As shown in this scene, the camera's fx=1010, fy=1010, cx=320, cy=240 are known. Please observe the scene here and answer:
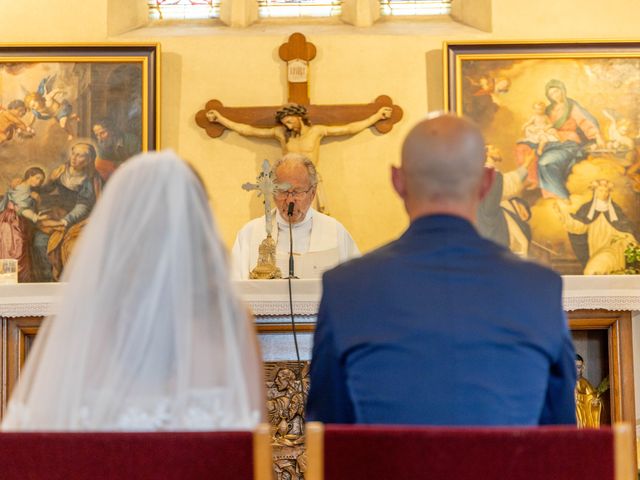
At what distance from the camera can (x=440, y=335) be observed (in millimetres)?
2744

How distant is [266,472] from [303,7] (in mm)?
8232

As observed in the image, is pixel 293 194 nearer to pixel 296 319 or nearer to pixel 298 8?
pixel 296 319

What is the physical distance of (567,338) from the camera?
2.96 metres

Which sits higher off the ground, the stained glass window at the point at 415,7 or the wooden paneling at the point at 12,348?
the stained glass window at the point at 415,7

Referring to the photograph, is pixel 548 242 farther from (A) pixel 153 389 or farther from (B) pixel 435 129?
(A) pixel 153 389

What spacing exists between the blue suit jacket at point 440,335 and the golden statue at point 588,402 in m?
3.02

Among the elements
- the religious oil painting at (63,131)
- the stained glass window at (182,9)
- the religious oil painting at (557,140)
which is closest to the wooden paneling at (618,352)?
the religious oil painting at (557,140)

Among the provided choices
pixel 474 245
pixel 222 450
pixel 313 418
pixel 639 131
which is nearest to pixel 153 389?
pixel 222 450

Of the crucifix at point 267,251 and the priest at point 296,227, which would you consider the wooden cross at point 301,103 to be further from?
the crucifix at point 267,251

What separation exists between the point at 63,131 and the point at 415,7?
3.63m

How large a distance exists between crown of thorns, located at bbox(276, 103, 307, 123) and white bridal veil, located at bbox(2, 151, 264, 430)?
6153 millimetres

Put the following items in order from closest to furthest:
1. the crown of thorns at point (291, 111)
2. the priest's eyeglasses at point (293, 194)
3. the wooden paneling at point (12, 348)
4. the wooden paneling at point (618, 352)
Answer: the wooden paneling at point (618, 352), the wooden paneling at point (12, 348), the priest's eyeglasses at point (293, 194), the crown of thorns at point (291, 111)

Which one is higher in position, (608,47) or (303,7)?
(303,7)

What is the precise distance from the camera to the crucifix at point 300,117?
8.95 m
